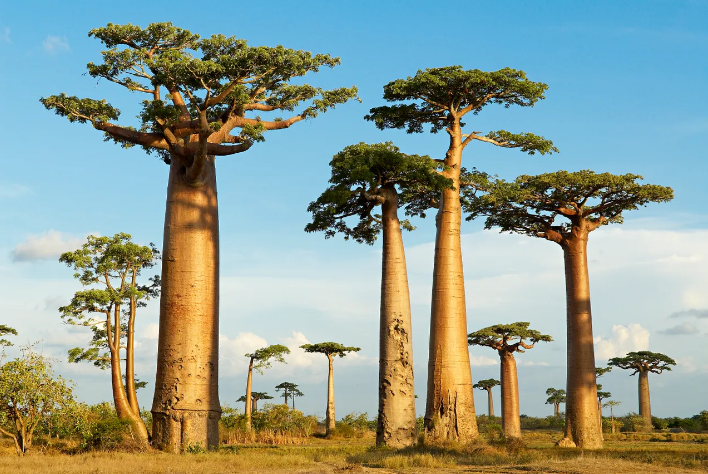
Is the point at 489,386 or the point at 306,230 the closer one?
the point at 306,230

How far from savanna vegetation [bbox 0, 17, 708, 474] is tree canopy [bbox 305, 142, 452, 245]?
0.05 m

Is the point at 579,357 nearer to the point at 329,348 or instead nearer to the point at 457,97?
the point at 457,97

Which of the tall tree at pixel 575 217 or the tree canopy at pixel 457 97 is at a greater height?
the tree canopy at pixel 457 97

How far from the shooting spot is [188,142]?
16.3 m

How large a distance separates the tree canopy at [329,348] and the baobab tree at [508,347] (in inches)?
289

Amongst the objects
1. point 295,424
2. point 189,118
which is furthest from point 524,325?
point 189,118

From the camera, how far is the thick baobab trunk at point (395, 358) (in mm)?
17250

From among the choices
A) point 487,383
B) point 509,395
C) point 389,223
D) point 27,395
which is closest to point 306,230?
point 389,223

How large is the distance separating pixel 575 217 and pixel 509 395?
30.5 feet

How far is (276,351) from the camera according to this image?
111 ft

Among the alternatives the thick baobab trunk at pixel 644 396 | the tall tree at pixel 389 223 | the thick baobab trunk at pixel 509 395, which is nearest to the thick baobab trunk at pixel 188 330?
the tall tree at pixel 389 223

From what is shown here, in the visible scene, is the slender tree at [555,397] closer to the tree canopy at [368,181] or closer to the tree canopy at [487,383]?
the tree canopy at [487,383]

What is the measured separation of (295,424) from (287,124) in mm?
17338

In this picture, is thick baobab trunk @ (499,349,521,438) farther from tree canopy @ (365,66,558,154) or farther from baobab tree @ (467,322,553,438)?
tree canopy @ (365,66,558,154)
